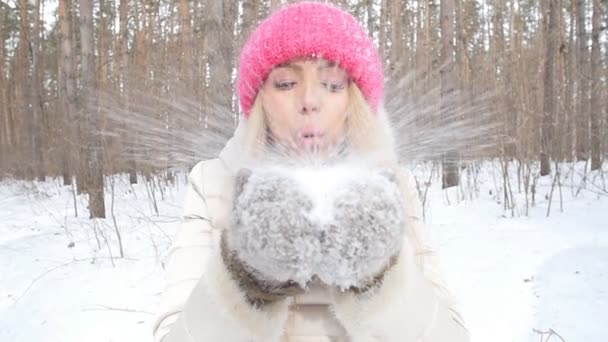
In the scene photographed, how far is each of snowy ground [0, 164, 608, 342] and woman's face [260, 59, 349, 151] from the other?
211cm

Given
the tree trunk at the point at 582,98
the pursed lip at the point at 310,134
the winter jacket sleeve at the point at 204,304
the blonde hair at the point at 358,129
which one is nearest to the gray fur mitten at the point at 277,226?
Answer: the winter jacket sleeve at the point at 204,304

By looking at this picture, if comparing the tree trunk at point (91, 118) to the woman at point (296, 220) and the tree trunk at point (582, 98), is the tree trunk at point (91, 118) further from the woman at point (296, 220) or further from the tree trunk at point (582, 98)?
the tree trunk at point (582, 98)

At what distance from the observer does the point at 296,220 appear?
0.65 m

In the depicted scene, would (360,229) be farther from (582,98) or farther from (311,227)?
(582,98)

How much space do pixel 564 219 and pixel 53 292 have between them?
4.81 metres

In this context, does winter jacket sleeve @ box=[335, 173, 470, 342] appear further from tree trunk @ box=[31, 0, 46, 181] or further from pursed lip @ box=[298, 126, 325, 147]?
tree trunk @ box=[31, 0, 46, 181]

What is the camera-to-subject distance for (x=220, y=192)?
1.39 metres

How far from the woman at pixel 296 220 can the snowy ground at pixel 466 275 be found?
1.97 metres

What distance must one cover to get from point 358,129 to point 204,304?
1.77 feet

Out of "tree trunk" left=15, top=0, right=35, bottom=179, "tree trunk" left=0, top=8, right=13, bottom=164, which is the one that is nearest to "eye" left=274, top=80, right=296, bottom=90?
"tree trunk" left=15, top=0, right=35, bottom=179

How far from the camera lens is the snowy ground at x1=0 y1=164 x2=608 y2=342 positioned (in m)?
2.97

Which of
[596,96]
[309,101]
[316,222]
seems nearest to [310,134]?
[309,101]

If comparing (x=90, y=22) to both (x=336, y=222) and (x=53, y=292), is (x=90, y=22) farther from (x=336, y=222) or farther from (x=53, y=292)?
(x=336, y=222)

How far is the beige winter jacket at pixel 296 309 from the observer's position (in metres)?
0.80
